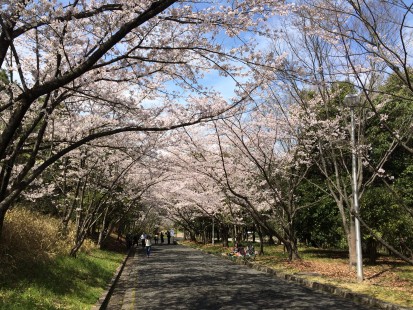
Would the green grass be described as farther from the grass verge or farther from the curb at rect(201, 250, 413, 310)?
the grass verge

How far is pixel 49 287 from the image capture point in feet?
27.7

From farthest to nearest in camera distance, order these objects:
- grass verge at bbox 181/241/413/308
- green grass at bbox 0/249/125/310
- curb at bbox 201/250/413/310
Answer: grass verge at bbox 181/241/413/308 → curb at bbox 201/250/413/310 → green grass at bbox 0/249/125/310

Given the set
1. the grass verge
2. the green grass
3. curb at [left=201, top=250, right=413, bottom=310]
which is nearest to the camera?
the green grass

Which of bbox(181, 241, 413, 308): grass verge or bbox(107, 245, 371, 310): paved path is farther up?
bbox(181, 241, 413, 308): grass verge

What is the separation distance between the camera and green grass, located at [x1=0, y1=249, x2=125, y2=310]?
23.2 feet

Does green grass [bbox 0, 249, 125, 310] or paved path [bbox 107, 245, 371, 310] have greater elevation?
green grass [bbox 0, 249, 125, 310]

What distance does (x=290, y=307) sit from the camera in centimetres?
883

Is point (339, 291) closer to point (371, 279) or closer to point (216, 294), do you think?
point (371, 279)

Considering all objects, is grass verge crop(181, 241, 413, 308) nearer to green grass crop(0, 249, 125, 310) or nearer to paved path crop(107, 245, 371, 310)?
paved path crop(107, 245, 371, 310)

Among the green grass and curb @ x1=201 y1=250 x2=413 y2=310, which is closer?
the green grass

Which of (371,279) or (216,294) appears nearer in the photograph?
(216,294)

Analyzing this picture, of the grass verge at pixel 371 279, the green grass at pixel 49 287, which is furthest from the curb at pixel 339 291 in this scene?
the green grass at pixel 49 287

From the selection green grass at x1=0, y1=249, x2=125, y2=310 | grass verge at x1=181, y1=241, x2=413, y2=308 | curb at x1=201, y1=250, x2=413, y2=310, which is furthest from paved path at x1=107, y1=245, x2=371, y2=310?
grass verge at x1=181, y1=241, x2=413, y2=308

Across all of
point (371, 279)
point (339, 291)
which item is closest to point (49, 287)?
point (339, 291)
